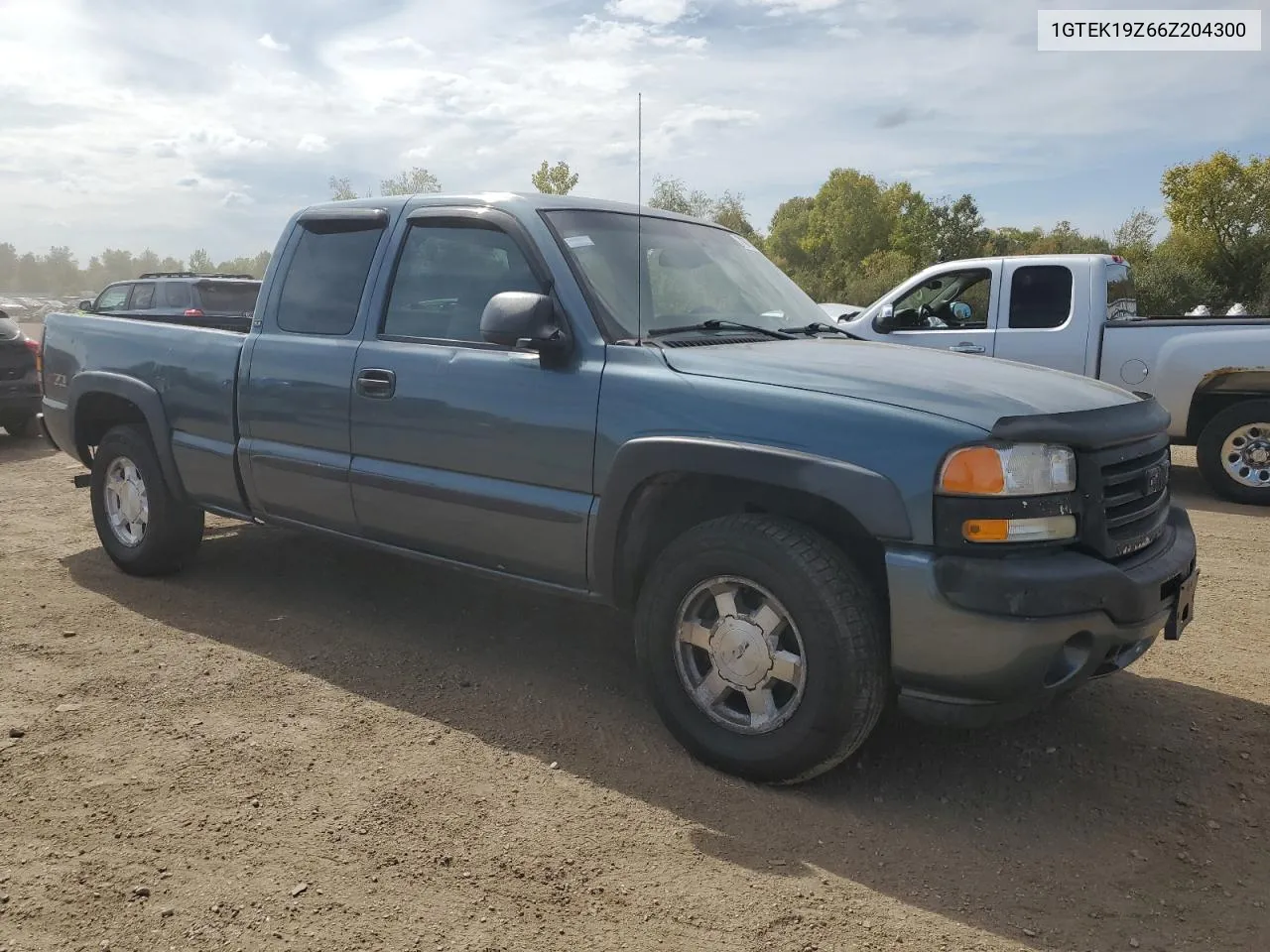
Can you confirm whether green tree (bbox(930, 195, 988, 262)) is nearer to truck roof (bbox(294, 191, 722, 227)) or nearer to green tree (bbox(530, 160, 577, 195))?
green tree (bbox(530, 160, 577, 195))

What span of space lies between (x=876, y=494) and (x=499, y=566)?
1575mm

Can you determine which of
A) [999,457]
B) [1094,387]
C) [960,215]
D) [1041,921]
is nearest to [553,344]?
[999,457]

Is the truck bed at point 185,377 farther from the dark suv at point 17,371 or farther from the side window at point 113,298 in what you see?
the side window at point 113,298

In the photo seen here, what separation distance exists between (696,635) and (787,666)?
343mm

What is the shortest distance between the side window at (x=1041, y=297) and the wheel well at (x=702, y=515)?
6.13m

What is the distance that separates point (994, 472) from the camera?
9.40 ft

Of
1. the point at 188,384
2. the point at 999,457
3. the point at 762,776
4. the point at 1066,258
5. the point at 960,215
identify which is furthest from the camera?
the point at 960,215

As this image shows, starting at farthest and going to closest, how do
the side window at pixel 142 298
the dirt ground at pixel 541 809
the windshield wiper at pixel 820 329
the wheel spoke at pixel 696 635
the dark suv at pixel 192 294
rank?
1. the side window at pixel 142 298
2. the dark suv at pixel 192 294
3. the windshield wiper at pixel 820 329
4. the wheel spoke at pixel 696 635
5. the dirt ground at pixel 541 809

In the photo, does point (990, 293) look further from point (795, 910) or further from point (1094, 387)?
point (795, 910)

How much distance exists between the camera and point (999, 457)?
9.42 feet

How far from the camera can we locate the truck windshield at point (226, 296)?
1266 centimetres

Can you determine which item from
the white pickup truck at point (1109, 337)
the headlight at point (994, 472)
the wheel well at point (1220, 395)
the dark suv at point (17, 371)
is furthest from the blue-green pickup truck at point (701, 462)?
the dark suv at point (17, 371)

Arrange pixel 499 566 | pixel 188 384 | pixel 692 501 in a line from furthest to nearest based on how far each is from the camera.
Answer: pixel 188 384 → pixel 499 566 → pixel 692 501

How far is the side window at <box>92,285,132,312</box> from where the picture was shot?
1439 centimetres
